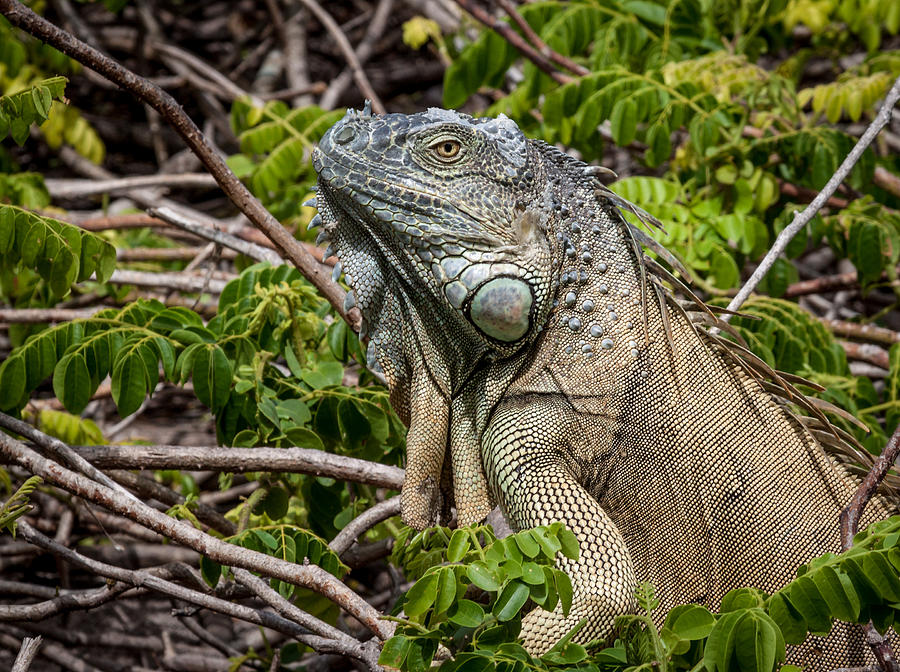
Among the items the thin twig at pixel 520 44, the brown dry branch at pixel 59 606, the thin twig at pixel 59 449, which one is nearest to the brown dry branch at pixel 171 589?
the brown dry branch at pixel 59 606

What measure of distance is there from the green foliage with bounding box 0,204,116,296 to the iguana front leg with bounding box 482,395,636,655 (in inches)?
52.8

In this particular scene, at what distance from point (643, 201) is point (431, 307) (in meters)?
1.72

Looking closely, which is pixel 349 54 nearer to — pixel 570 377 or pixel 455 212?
pixel 455 212

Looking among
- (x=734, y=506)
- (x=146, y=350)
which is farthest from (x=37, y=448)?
(x=734, y=506)

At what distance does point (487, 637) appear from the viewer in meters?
1.90

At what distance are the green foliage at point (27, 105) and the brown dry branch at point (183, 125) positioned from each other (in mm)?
118

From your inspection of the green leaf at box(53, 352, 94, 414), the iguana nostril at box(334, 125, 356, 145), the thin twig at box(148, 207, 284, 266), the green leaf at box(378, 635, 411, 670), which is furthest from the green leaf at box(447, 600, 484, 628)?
the thin twig at box(148, 207, 284, 266)

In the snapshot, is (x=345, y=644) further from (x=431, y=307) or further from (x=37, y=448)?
(x=37, y=448)

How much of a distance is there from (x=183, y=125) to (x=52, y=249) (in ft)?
1.84

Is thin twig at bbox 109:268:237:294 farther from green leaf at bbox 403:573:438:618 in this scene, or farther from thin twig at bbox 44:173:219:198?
green leaf at bbox 403:573:438:618

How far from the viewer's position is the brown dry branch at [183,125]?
237 centimetres

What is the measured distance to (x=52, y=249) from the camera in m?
2.80

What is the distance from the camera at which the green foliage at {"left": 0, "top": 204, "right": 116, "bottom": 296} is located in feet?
9.04

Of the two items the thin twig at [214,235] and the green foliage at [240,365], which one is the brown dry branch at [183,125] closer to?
the green foliage at [240,365]
